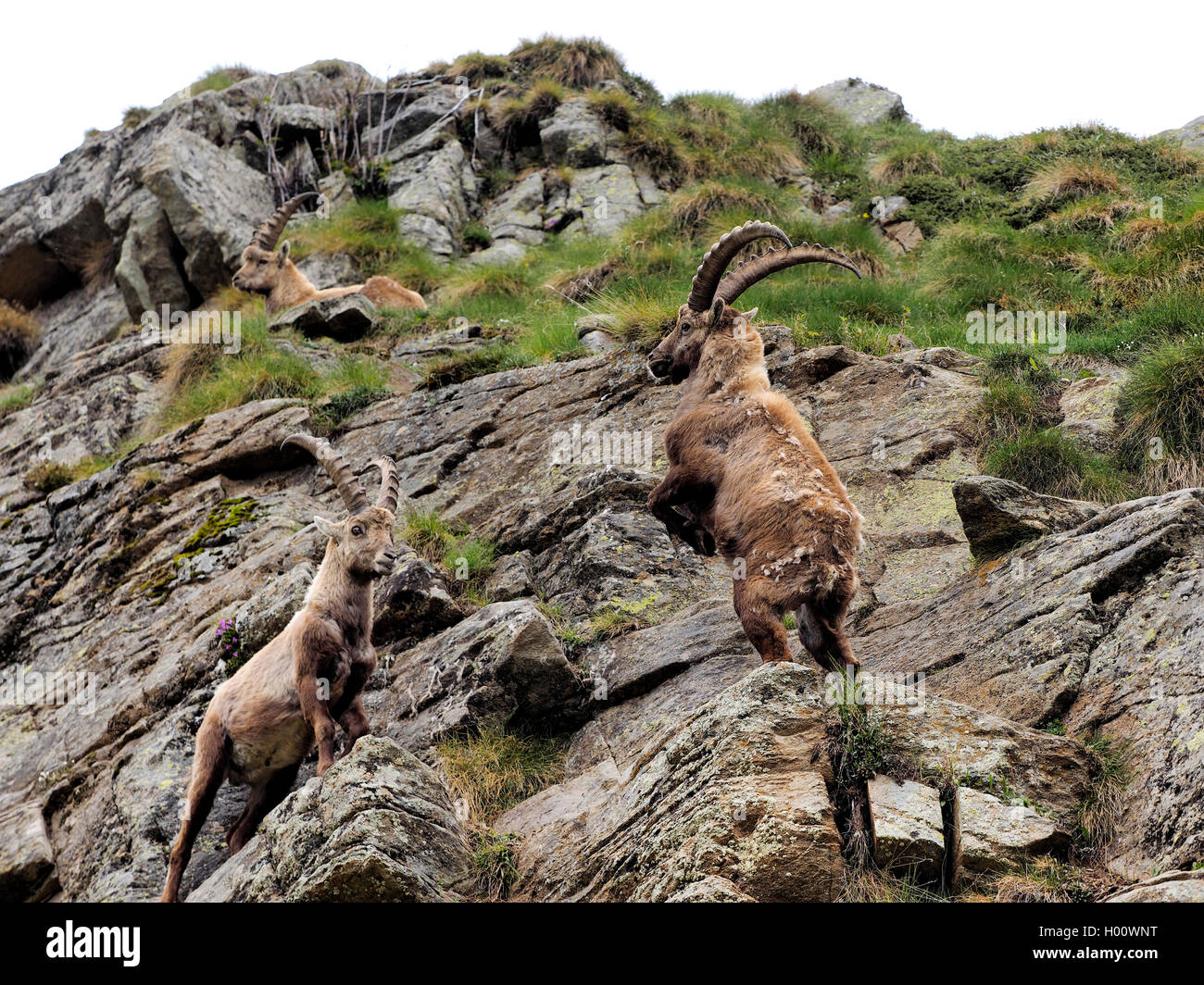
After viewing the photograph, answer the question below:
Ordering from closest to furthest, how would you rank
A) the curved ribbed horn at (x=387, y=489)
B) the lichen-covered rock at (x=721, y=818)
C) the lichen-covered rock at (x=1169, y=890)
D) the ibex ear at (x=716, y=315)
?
the lichen-covered rock at (x=1169, y=890), the lichen-covered rock at (x=721, y=818), the ibex ear at (x=716, y=315), the curved ribbed horn at (x=387, y=489)

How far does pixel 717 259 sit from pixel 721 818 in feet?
16.1

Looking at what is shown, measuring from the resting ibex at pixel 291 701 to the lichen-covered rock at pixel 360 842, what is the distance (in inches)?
41.9

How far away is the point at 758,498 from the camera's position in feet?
21.3

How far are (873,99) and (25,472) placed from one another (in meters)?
21.0

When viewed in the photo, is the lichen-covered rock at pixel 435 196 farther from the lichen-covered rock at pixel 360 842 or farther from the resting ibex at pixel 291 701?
the lichen-covered rock at pixel 360 842

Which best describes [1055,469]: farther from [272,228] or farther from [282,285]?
[272,228]

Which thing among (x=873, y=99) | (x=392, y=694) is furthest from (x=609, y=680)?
(x=873, y=99)

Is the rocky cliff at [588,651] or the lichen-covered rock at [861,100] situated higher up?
the lichen-covered rock at [861,100]

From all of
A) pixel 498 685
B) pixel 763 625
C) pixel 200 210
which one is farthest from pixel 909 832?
pixel 200 210

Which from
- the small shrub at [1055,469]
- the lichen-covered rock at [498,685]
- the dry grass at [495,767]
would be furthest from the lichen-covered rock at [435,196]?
the dry grass at [495,767]

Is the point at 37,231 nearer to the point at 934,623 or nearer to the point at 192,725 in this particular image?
the point at 192,725

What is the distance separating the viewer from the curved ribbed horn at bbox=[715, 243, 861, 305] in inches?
317

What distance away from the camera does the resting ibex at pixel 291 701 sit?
7371 mm

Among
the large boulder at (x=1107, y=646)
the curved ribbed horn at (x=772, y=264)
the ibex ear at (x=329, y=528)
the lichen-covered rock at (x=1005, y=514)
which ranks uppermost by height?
the curved ribbed horn at (x=772, y=264)
